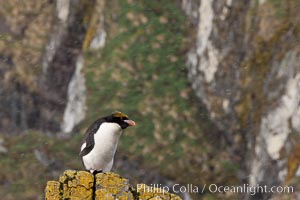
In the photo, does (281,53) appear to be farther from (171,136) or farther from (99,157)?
(99,157)

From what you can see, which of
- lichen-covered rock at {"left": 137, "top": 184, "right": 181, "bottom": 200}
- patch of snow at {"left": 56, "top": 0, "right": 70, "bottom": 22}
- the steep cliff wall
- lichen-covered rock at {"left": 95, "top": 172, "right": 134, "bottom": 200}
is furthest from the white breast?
patch of snow at {"left": 56, "top": 0, "right": 70, "bottom": 22}

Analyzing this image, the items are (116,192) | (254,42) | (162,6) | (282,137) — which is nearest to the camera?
(116,192)

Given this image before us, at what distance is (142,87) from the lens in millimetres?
45906

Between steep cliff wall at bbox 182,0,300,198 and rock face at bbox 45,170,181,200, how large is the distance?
79.0ft

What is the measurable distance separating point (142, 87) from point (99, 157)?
1188 inches

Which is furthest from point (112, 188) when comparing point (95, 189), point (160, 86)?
point (160, 86)

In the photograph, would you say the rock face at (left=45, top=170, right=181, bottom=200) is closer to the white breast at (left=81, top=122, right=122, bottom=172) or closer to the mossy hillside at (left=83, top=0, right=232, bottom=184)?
the white breast at (left=81, top=122, right=122, bottom=172)

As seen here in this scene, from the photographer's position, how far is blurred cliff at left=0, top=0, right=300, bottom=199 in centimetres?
3969

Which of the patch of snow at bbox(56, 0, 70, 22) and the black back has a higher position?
the patch of snow at bbox(56, 0, 70, 22)

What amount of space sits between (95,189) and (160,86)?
109 feet

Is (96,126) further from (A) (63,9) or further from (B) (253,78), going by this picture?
(A) (63,9)

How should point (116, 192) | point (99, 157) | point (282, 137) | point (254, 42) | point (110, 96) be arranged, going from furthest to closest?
point (110, 96), point (254, 42), point (282, 137), point (99, 157), point (116, 192)

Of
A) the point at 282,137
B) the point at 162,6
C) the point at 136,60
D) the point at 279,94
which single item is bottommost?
the point at 282,137

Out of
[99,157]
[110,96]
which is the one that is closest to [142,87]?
[110,96]
